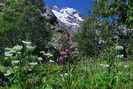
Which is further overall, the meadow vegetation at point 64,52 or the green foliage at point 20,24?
the green foliage at point 20,24

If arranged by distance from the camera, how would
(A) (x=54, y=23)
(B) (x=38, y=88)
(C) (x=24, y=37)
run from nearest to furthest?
1. (B) (x=38, y=88)
2. (C) (x=24, y=37)
3. (A) (x=54, y=23)

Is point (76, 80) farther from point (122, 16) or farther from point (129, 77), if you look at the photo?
point (122, 16)

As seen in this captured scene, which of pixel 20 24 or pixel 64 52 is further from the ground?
pixel 20 24

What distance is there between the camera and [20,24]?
3994cm

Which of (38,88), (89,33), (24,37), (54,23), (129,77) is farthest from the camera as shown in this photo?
(54,23)

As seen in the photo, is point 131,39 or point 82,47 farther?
point 82,47

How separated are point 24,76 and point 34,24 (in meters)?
35.6

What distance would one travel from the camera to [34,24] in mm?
42750

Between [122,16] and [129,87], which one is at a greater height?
[122,16]

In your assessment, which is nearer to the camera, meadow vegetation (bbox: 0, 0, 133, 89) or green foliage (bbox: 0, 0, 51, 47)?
meadow vegetation (bbox: 0, 0, 133, 89)

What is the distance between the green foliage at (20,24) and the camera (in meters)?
35.8

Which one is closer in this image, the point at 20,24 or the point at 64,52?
the point at 64,52

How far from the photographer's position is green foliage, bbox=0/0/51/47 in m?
35.8

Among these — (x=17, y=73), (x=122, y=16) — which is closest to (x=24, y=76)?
(x=17, y=73)
